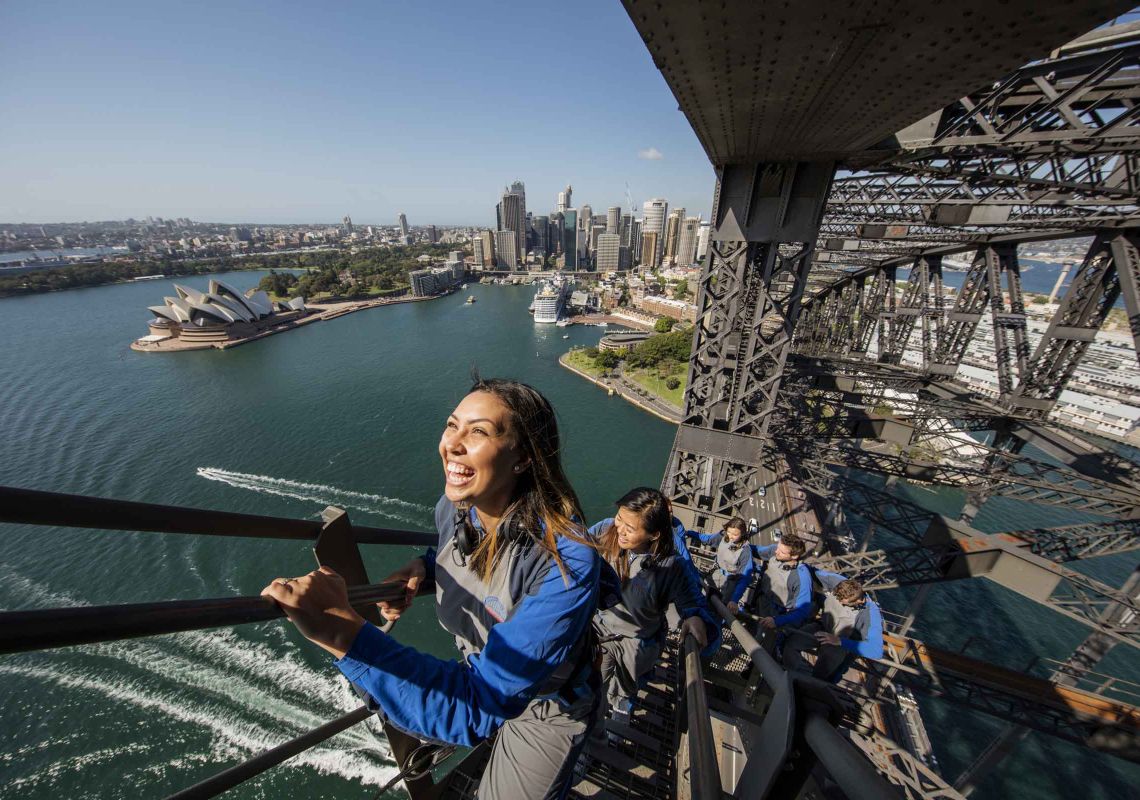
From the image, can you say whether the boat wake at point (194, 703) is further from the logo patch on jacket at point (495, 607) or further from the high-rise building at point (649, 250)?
the high-rise building at point (649, 250)

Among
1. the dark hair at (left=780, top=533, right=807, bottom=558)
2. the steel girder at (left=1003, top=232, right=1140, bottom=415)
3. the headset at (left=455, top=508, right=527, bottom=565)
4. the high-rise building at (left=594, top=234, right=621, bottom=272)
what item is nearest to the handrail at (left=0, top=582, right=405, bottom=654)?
the headset at (left=455, top=508, right=527, bottom=565)

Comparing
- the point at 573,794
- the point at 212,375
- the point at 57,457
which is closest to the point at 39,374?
the point at 212,375

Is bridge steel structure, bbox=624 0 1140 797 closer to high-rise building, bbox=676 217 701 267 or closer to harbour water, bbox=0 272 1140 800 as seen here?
harbour water, bbox=0 272 1140 800

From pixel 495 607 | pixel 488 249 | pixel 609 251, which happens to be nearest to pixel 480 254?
pixel 488 249

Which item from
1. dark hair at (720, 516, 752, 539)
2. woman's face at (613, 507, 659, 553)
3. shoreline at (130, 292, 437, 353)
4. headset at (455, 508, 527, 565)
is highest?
headset at (455, 508, 527, 565)

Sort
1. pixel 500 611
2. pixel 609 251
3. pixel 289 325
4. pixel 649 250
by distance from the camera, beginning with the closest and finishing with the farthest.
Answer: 1. pixel 500 611
2. pixel 289 325
3. pixel 609 251
4. pixel 649 250

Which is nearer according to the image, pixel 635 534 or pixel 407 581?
pixel 407 581

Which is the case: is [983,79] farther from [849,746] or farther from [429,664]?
[429,664]

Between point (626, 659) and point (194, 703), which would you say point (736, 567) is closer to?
point (626, 659)
